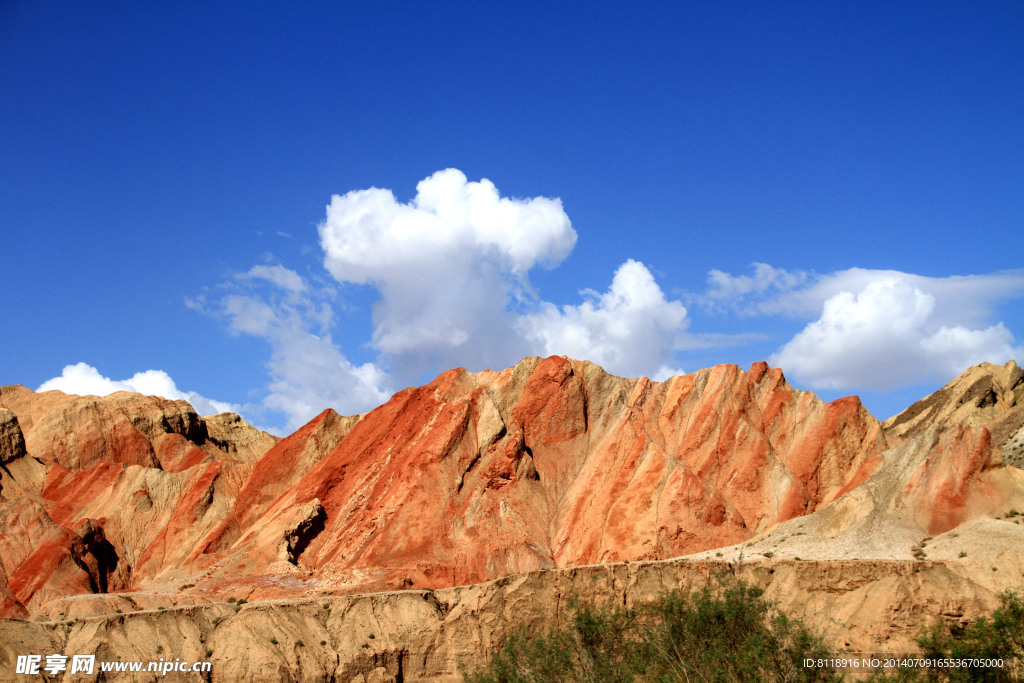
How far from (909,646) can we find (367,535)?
122 ft

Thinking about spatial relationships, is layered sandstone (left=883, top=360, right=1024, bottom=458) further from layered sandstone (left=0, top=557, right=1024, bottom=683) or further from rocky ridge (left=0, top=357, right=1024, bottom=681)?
layered sandstone (left=0, top=557, right=1024, bottom=683)

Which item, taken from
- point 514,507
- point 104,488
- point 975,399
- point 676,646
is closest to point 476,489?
point 514,507

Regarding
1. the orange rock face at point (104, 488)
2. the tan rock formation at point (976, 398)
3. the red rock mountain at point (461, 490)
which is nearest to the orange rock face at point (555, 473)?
the red rock mountain at point (461, 490)

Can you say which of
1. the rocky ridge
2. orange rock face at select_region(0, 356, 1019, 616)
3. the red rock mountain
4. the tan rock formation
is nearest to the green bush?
the rocky ridge

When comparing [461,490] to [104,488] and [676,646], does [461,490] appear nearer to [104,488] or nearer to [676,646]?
[104,488]

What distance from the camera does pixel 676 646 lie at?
108 ft

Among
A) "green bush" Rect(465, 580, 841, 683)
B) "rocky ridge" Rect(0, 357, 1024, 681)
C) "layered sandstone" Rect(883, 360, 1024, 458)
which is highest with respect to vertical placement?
"layered sandstone" Rect(883, 360, 1024, 458)

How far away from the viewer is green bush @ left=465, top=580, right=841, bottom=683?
29.6 m

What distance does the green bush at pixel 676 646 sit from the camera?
29594mm

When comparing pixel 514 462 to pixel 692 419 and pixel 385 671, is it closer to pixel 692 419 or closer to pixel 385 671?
pixel 692 419

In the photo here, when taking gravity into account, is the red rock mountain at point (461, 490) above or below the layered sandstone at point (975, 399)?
below

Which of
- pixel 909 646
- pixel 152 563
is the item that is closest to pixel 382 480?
pixel 152 563

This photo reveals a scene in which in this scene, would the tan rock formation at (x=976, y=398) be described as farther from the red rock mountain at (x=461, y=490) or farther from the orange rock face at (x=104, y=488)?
the orange rock face at (x=104, y=488)

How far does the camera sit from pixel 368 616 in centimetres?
4428
